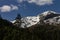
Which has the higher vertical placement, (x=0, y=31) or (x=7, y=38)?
(x=0, y=31)

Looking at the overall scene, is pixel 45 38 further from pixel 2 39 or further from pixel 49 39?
pixel 2 39

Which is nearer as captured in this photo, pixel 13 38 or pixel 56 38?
pixel 13 38

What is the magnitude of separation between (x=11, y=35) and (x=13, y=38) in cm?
548

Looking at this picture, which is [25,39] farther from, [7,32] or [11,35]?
[7,32]

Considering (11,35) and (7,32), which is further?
(7,32)

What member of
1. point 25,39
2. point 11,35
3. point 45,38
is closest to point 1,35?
point 11,35

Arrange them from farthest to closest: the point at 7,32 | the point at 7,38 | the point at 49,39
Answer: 1. the point at 49,39
2. the point at 7,32
3. the point at 7,38

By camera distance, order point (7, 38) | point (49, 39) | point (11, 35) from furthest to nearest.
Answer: point (49, 39) < point (11, 35) < point (7, 38)

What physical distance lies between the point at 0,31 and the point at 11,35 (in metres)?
11.1

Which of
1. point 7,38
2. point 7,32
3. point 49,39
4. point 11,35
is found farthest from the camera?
point 49,39

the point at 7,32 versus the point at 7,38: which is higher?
the point at 7,32

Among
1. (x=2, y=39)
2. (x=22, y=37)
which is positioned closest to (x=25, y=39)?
(x=22, y=37)

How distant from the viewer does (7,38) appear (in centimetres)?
12925

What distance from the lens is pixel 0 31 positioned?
146 meters
